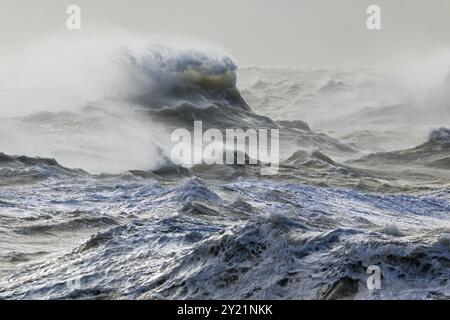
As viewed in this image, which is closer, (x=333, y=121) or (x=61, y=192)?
(x=61, y=192)

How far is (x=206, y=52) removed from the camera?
129 ft

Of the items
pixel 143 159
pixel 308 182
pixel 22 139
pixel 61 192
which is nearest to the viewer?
pixel 61 192

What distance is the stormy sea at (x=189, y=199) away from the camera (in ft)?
28.3

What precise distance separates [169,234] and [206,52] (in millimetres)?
28911

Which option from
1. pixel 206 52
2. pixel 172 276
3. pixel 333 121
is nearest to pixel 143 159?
pixel 172 276

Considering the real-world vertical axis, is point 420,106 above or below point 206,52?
below

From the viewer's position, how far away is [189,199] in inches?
561

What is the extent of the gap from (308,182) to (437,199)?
3263mm

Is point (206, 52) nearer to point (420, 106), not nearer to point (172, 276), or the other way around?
point (420, 106)

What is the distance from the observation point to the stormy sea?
8641 millimetres

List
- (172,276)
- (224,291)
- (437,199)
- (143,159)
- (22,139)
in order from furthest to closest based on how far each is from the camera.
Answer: (22,139) → (143,159) → (437,199) → (172,276) → (224,291)

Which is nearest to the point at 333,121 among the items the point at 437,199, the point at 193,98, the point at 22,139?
the point at 193,98
